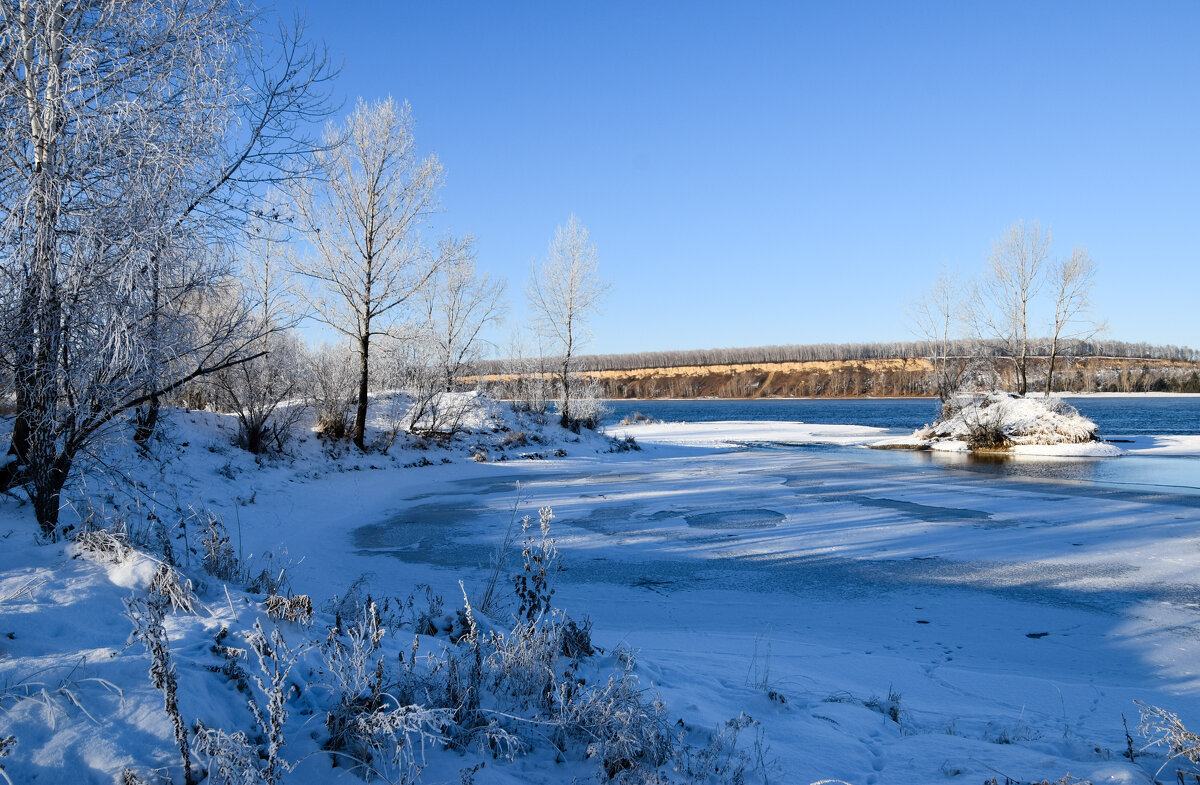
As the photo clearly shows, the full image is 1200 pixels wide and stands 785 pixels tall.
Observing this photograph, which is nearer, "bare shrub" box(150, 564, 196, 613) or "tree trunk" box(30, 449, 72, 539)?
"bare shrub" box(150, 564, 196, 613)

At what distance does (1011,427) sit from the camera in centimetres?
2450

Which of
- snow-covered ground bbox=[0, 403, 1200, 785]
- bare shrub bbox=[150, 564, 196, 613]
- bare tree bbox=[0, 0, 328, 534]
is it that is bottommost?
snow-covered ground bbox=[0, 403, 1200, 785]

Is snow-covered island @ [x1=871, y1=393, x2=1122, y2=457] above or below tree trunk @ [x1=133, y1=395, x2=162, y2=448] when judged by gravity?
below

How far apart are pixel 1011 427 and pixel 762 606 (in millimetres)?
23039

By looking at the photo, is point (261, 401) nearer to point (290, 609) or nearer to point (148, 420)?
point (148, 420)

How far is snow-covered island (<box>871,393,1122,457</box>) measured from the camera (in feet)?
73.8

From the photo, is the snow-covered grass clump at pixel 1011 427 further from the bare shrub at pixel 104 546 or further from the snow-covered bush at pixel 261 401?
the bare shrub at pixel 104 546

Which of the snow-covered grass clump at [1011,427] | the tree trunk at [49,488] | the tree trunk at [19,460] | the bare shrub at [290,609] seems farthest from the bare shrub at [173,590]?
the snow-covered grass clump at [1011,427]

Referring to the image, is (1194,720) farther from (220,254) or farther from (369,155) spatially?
(369,155)

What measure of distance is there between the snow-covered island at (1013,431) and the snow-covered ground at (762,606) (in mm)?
9989

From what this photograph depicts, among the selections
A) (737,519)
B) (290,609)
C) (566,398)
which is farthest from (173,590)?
(566,398)

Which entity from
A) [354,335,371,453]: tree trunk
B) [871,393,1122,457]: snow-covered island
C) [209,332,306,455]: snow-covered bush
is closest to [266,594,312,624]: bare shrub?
[209,332,306,455]: snow-covered bush

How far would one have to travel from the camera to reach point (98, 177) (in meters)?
4.29

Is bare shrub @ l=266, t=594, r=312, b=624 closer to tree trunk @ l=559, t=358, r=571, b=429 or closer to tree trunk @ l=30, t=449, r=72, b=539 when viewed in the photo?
tree trunk @ l=30, t=449, r=72, b=539
